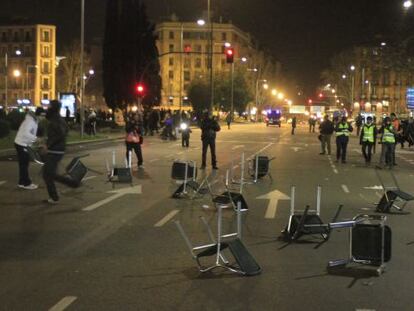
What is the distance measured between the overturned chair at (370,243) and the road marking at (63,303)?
3127 mm

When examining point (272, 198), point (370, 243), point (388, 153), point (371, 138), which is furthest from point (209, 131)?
point (370, 243)

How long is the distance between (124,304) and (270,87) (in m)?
132

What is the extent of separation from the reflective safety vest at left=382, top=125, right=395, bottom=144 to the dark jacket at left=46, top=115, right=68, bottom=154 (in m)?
13.3

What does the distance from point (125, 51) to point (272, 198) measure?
41.7 m

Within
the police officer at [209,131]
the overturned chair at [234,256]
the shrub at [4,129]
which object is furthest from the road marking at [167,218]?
the shrub at [4,129]

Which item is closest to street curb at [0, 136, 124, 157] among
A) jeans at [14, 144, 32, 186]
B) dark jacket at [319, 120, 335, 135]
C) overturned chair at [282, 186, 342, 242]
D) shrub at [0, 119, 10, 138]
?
shrub at [0, 119, 10, 138]

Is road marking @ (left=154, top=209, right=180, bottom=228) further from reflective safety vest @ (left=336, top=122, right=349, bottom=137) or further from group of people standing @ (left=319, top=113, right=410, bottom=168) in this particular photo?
reflective safety vest @ (left=336, top=122, right=349, bottom=137)

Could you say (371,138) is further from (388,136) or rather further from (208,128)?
(208,128)

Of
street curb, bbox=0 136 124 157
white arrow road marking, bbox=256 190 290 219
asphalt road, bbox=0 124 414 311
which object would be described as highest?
street curb, bbox=0 136 124 157

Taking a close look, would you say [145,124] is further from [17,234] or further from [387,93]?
[387,93]

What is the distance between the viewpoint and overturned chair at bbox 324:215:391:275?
734cm

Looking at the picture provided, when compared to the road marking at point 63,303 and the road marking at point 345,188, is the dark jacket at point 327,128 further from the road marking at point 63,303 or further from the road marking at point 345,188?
the road marking at point 63,303

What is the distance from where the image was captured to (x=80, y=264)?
766cm

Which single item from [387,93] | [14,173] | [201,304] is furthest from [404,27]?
[387,93]
